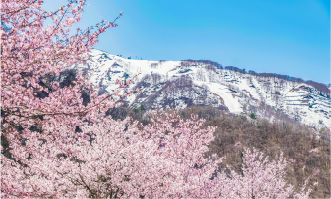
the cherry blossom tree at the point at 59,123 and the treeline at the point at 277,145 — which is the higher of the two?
the cherry blossom tree at the point at 59,123

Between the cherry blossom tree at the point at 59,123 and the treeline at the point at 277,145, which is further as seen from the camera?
the treeline at the point at 277,145

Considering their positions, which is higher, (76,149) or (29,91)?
(29,91)

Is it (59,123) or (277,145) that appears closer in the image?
(59,123)

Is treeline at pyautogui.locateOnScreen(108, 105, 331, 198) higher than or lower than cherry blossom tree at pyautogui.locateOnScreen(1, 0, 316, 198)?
lower

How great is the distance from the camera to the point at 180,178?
26.9 feet

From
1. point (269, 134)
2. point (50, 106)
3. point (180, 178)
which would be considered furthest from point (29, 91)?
point (269, 134)

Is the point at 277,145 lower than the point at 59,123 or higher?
lower

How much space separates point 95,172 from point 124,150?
1199mm

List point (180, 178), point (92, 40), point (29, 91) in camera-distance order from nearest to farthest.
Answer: point (29, 91), point (92, 40), point (180, 178)

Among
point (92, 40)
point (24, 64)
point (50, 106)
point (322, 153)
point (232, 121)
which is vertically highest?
point (92, 40)

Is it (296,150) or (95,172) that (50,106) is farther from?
(296,150)

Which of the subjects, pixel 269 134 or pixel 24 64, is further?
pixel 269 134

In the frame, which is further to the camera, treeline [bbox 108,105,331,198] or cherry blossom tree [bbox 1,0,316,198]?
treeline [bbox 108,105,331,198]

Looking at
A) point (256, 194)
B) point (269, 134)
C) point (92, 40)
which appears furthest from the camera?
point (269, 134)
